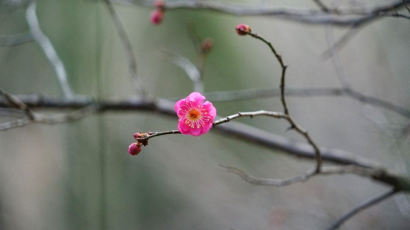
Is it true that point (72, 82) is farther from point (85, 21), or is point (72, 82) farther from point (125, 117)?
point (125, 117)

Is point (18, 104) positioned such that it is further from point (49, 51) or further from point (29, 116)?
point (49, 51)

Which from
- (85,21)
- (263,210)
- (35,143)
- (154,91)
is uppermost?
(85,21)

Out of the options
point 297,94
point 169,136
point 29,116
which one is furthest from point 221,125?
point 169,136

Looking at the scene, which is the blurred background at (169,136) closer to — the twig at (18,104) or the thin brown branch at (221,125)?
the thin brown branch at (221,125)

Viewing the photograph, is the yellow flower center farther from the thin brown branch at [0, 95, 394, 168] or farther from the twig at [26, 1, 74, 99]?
the twig at [26, 1, 74, 99]

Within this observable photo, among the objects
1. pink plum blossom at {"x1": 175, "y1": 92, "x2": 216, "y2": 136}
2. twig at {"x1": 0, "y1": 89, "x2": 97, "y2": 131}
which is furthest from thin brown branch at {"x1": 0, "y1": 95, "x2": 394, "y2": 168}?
pink plum blossom at {"x1": 175, "y1": 92, "x2": 216, "y2": 136}

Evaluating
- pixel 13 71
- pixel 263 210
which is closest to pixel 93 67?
pixel 13 71
